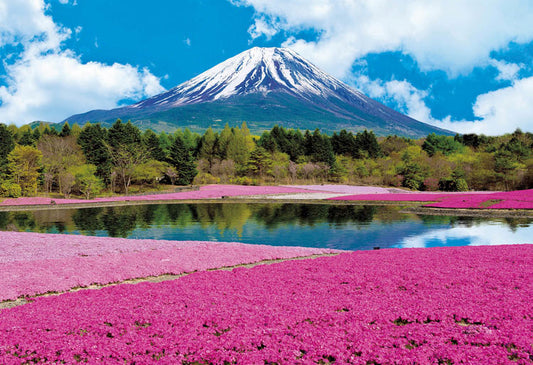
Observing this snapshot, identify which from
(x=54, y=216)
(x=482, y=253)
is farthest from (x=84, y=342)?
(x=54, y=216)

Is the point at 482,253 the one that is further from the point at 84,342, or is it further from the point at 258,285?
the point at 84,342

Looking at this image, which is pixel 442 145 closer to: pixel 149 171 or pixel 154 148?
pixel 154 148

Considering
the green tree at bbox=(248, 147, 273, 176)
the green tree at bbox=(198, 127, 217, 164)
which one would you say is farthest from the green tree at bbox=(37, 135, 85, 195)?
the green tree at bbox=(248, 147, 273, 176)

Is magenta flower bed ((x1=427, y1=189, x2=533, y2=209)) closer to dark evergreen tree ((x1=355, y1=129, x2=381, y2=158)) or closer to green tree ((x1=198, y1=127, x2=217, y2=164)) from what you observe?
dark evergreen tree ((x1=355, y1=129, x2=381, y2=158))

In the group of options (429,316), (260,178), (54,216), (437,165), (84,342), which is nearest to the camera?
(84,342)

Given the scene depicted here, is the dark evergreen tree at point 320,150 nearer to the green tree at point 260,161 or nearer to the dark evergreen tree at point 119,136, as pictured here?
the green tree at point 260,161

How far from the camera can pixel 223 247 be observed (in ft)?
62.5

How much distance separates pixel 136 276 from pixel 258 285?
17.7 feet

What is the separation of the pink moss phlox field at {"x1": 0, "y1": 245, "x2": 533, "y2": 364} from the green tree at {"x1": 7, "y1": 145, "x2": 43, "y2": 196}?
179 ft

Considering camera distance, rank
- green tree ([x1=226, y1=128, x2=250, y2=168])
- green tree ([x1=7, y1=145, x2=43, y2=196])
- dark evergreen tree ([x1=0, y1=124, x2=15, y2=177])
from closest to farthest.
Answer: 1. green tree ([x1=7, y1=145, x2=43, y2=196])
2. dark evergreen tree ([x1=0, y1=124, x2=15, y2=177])
3. green tree ([x1=226, y1=128, x2=250, y2=168])

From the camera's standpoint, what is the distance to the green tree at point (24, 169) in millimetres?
55125

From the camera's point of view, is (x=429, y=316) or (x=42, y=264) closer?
(x=429, y=316)

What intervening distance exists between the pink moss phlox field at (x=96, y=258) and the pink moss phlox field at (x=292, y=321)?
220cm

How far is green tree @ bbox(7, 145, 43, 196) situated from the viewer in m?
55.1
